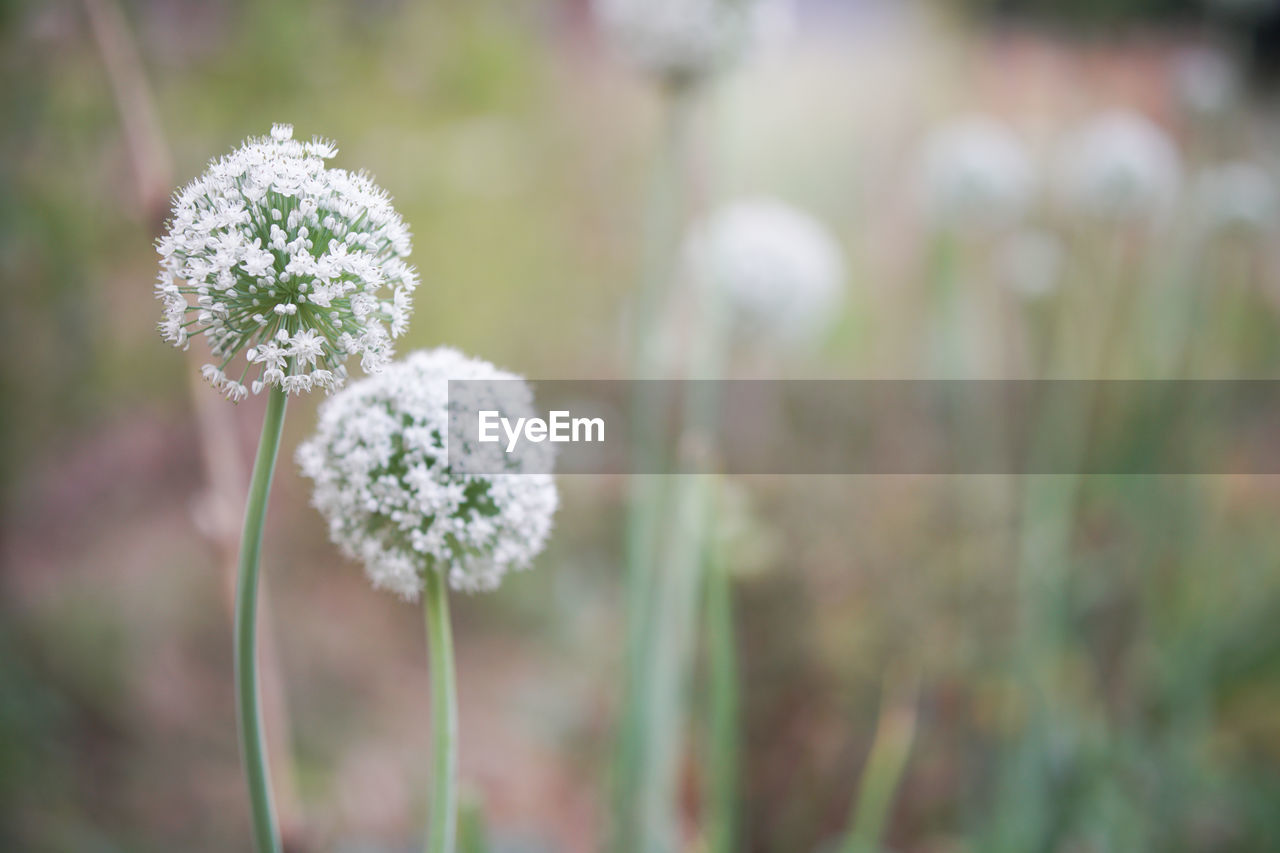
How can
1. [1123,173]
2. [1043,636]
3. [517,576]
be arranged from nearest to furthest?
[1043,636] → [1123,173] → [517,576]

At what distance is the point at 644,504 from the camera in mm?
865

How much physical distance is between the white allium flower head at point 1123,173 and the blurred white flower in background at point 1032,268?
0.14 m

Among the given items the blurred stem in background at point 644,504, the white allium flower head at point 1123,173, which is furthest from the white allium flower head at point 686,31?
the white allium flower head at point 1123,173

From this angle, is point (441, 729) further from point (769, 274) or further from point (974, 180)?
point (974, 180)

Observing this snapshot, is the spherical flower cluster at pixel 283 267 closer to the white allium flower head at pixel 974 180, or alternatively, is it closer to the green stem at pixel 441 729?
the green stem at pixel 441 729

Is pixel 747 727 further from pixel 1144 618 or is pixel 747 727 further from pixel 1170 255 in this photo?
pixel 1170 255

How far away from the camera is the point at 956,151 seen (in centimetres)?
Answer: 172

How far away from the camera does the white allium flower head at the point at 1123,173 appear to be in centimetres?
162

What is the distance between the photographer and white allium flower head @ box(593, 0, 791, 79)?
977 mm

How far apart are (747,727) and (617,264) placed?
1.53m

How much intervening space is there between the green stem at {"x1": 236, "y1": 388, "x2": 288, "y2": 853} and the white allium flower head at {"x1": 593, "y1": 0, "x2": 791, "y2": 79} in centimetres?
86

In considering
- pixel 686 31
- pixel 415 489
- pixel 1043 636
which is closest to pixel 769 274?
Result: pixel 686 31
